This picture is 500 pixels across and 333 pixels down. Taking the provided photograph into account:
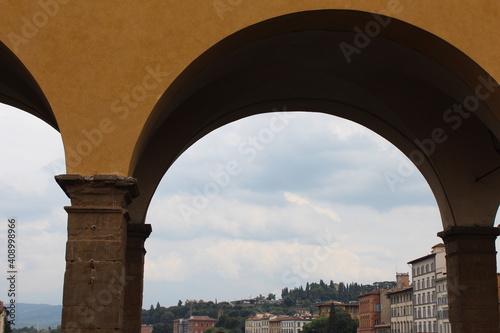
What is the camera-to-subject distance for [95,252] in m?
7.34

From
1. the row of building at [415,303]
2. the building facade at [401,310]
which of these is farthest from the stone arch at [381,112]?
the building facade at [401,310]

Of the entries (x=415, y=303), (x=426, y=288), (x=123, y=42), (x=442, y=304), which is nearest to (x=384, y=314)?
(x=415, y=303)

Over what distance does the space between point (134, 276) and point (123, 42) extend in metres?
4.45

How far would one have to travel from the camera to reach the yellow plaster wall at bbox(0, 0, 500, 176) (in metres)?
7.67

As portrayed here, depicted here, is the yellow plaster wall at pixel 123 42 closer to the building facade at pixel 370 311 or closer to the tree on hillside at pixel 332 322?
the building facade at pixel 370 311

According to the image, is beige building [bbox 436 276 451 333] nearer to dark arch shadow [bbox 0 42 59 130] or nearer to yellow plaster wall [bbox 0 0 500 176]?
dark arch shadow [bbox 0 42 59 130]

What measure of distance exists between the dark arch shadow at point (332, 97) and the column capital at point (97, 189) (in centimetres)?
251

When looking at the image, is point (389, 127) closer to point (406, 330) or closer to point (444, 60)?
point (444, 60)

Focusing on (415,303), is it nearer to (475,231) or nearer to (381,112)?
(381,112)

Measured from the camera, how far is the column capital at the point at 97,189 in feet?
24.4

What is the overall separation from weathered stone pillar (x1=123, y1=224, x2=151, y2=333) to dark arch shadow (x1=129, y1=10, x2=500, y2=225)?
0.78ft

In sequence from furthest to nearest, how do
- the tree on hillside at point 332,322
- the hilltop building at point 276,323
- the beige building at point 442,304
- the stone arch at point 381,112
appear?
1. the hilltop building at point 276,323
2. the tree on hillside at point 332,322
3. the beige building at point 442,304
4. the stone arch at point 381,112

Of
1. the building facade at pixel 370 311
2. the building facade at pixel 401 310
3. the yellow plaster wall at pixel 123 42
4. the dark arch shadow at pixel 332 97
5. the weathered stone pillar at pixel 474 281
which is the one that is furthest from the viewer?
the building facade at pixel 370 311

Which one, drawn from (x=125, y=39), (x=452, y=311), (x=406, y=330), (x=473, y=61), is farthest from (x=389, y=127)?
(x=406, y=330)
